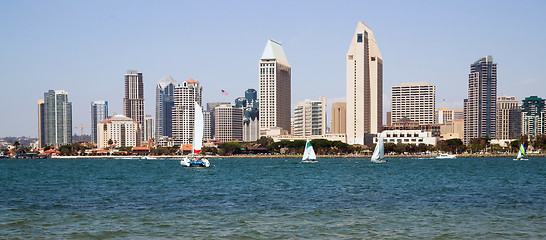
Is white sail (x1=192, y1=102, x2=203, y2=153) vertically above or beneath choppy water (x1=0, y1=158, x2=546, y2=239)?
above

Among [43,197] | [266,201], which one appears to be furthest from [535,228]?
[43,197]

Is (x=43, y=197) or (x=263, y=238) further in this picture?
(x=43, y=197)

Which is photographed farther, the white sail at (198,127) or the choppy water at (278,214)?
the white sail at (198,127)

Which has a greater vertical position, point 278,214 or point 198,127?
point 198,127

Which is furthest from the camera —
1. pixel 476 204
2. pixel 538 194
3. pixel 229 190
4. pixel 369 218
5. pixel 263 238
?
pixel 229 190

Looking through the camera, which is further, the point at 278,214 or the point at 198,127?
the point at 198,127

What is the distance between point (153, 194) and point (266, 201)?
15.4m

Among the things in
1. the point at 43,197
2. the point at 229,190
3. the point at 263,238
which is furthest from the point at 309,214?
the point at 43,197

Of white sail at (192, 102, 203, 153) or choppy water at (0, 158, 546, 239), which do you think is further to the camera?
white sail at (192, 102, 203, 153)

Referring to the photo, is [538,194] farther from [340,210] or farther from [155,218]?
[155,218]

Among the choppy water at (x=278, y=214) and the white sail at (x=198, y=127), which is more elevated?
the white sail at (x=198, y=127)

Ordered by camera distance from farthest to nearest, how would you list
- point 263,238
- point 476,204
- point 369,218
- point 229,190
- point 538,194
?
point 229,190, point 538,194, point 476,204, point 369,218, point 263,238

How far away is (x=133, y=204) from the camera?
5797 centimetres

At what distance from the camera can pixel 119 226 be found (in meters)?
43.5
